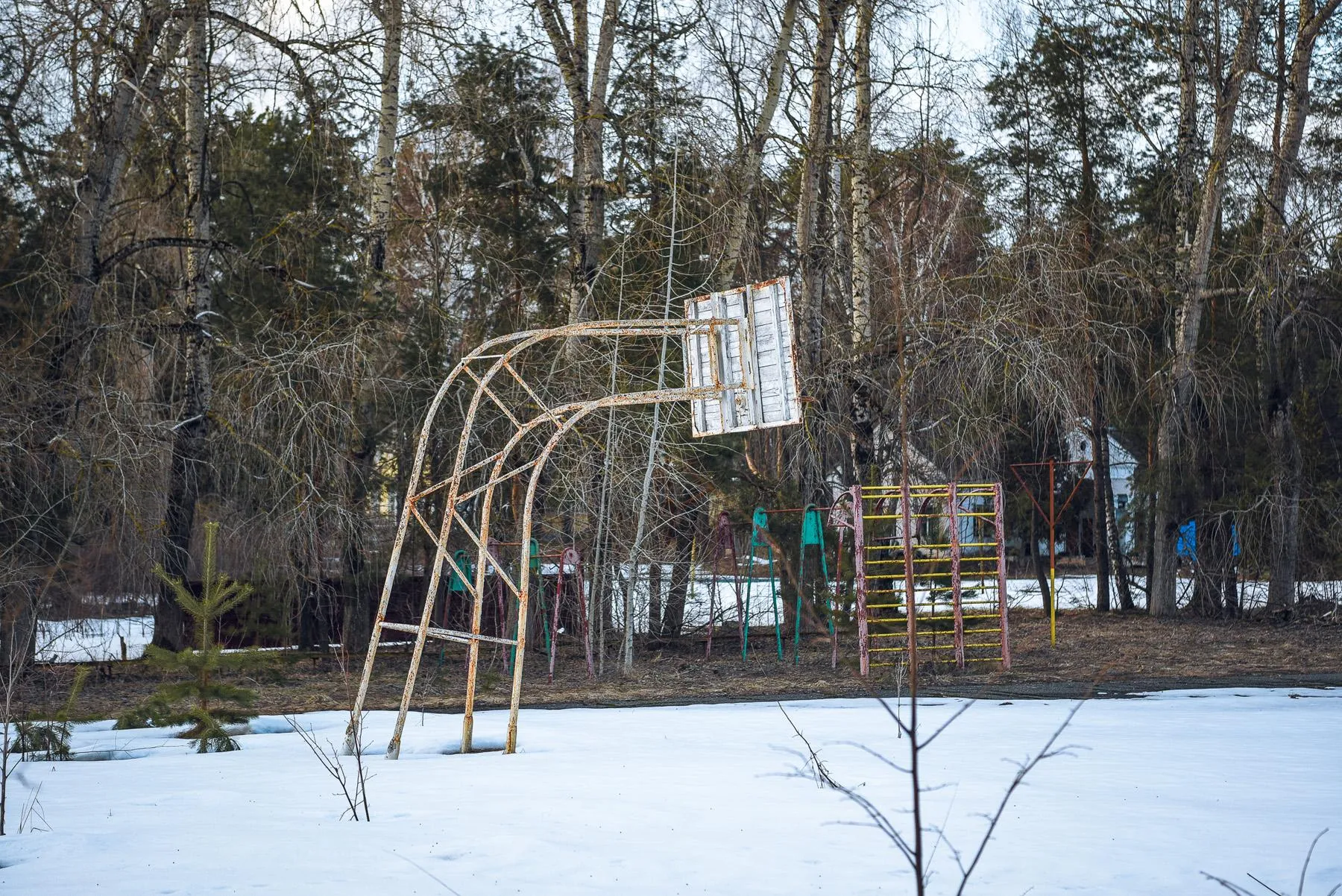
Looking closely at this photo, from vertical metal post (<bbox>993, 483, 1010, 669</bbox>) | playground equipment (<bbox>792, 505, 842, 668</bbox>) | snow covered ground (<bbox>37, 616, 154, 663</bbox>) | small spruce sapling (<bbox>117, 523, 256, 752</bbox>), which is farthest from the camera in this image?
snow covered ground (<bbox>37, 616, 154, 663</bbox>)

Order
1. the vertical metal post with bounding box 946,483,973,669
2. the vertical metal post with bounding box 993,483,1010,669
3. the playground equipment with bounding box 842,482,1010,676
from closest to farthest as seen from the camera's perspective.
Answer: the playground equipment with bounding box 842,482,1010,676 < the vertical metal post with bounding box 946,483,973,669 < the vertical metal post with bounding box 993,483,1010,669

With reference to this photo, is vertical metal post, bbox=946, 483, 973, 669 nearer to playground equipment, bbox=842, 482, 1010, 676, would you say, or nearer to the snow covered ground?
playground equipment, bbox=842, 482, 1010, 676

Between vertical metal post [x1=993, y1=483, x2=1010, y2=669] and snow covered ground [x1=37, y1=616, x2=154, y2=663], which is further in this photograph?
snow covered ground [x1=37, y1=616, x2=154, y2=663]

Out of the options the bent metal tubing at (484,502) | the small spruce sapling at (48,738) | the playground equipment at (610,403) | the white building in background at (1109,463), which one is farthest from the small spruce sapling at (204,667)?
the white building in background at (1109,463)

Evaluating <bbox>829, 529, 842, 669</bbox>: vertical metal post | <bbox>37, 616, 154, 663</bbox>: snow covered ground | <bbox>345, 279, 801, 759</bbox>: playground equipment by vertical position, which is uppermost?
<bbox>345, 279, 801, 759</bbox>: playground equipment

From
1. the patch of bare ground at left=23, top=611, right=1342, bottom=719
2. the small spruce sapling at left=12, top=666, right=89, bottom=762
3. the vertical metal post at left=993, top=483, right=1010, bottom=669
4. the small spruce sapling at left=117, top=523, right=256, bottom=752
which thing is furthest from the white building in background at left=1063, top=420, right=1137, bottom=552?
the small spruce sapling at left=12, top=666, right=89, bottom=762

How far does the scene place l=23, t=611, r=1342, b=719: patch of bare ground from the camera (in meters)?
10.2

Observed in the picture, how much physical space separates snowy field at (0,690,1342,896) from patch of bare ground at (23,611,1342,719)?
179 centimetres

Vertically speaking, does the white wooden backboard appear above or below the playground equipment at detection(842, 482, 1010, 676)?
above

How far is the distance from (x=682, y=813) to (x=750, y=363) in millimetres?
3064

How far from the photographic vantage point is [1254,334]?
16438 mm

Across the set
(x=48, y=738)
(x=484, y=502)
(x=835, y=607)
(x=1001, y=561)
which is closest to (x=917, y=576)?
(x=1001, y=561)

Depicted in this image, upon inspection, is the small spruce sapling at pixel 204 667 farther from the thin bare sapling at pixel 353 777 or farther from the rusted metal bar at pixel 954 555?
the rusted metal bar at pixel 954 555

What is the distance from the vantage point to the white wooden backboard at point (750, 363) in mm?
7457
